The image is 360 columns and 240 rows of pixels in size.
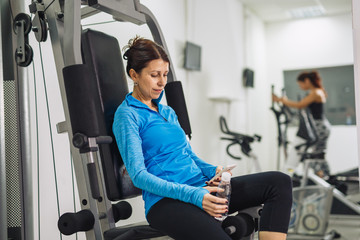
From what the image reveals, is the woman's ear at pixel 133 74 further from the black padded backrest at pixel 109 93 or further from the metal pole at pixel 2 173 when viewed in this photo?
the metal pole at pixel 2 173

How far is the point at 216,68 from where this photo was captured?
14.4ft

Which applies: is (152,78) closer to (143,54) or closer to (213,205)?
(143,54)

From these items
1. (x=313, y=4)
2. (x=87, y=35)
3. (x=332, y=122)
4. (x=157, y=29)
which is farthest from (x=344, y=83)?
(x=87, y=35)

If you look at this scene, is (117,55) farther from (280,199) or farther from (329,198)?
(329,198)

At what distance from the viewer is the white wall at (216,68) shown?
6.66 feet

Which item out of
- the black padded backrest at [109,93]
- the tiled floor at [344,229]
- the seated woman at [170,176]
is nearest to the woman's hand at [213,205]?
the seated woman at [170,176]

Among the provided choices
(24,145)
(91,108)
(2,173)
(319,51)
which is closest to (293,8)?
(319,51)

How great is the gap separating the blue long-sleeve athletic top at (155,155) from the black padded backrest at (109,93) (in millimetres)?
86

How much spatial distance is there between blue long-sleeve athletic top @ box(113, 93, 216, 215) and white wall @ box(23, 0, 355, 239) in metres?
0.68

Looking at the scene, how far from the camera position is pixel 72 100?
4.34 feet

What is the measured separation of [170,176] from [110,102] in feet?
1.15

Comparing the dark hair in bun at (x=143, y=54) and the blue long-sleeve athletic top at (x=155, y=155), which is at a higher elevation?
the dark hair in bun at (x=143, y=54)

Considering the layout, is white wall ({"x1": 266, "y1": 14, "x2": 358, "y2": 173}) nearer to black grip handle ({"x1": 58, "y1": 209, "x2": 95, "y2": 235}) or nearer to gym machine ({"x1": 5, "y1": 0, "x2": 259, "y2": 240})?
gym machine ({"x1": 5, "y1": 0, "x2": 259, "y2": 240})

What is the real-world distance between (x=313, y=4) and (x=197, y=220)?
5250 mm
